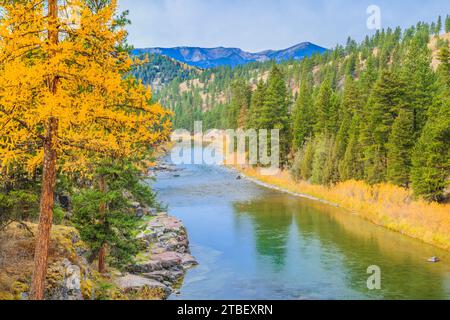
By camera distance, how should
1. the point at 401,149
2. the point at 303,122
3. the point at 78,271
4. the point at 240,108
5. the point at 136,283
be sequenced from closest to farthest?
the point at 78,271 < the point at 136,283 < the point at 401,149 < the point at 303,122 < the point at 240,108

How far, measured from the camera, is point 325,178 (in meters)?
52.6

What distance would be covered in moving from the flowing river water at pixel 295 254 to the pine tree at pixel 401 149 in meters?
5.96

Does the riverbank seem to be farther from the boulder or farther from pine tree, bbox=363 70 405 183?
the boulder

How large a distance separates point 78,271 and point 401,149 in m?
34.5

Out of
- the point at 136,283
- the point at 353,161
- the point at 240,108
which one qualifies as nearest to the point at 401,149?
the point at 353,161

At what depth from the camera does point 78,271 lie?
15.9m

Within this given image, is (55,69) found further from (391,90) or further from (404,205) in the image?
(391,90)

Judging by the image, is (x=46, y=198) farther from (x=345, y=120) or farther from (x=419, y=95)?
(x=345, y=120)

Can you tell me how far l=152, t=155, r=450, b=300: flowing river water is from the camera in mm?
23719

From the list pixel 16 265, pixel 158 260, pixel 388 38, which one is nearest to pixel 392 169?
pixel 158 260

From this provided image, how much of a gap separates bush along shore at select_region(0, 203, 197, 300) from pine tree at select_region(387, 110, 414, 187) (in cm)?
2286

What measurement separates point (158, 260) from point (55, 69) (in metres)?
18.3

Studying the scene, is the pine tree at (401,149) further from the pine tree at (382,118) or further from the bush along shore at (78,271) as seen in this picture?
the bush along shore at (78,271)
